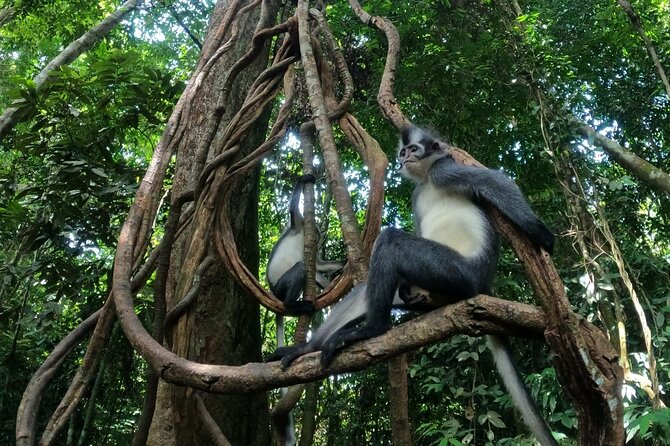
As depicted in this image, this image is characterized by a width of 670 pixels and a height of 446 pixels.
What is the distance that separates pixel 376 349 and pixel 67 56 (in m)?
5.78

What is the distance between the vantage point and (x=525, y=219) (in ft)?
7.14

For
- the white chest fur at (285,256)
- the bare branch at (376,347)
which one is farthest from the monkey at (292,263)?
the bare branch at (376,347)

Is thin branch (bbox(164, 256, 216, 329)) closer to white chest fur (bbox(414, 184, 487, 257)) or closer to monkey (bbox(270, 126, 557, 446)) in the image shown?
monkey (bbox(270, 126, 557, 446))

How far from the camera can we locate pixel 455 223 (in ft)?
9.38

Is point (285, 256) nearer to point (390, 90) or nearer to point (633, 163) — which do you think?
point (633, 163)

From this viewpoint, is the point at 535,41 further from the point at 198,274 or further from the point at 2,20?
the point at 2,20

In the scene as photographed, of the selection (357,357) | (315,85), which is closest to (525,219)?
(357,357)

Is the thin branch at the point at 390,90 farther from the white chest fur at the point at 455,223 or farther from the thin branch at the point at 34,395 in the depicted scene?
the thin branch at the point at 34,395

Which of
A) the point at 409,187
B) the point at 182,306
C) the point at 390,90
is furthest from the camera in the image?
the point at 409,187

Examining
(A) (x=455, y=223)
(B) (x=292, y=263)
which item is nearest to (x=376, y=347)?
(A) (x=455, y=223)

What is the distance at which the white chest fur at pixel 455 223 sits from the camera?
277 cm

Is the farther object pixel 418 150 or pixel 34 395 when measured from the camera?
pixel 418 150

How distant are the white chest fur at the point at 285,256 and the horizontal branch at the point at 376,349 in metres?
4.23

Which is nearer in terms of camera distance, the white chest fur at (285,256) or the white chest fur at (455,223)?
the white chest fur at (455,223)
